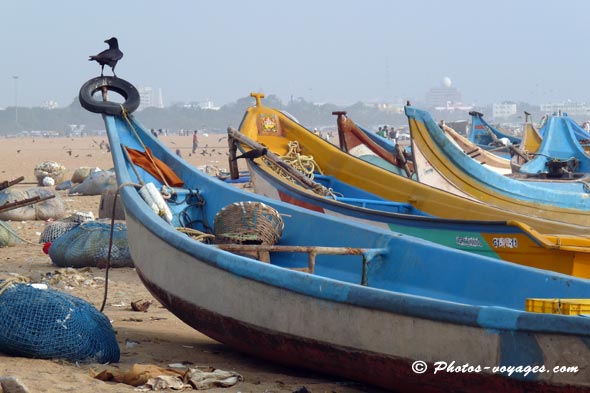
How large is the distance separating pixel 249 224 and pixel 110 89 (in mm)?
2360

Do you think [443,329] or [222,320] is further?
[222,320]

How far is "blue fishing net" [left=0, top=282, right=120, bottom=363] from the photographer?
16.7 ft

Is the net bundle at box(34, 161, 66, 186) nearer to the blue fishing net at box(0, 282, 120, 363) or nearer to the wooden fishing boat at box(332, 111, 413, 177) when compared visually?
the wooden fishing boat at box(332, 111, 413, 177)

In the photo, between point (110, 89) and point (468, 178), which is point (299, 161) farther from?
point (110, 89)

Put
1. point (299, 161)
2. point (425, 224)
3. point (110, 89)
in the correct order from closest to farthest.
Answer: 1. point (425, 224)
2. point (110, 89)
3. point (299, 161)

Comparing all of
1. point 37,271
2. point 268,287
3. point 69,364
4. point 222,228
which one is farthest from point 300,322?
point 37,271

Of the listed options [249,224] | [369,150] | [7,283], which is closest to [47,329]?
[7,283]

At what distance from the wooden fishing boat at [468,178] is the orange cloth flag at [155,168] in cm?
427

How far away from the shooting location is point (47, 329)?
5113 mm

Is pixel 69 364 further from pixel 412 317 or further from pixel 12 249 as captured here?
pixel 12 249

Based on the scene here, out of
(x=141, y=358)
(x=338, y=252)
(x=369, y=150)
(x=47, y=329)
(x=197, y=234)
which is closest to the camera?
(x=47, y=329)

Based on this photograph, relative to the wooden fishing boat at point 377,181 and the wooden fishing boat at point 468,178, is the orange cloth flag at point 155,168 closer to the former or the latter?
the wooden fishing boat at point 377,181

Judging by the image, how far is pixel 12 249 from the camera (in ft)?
34.7

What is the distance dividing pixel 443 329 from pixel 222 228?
8.90ft
